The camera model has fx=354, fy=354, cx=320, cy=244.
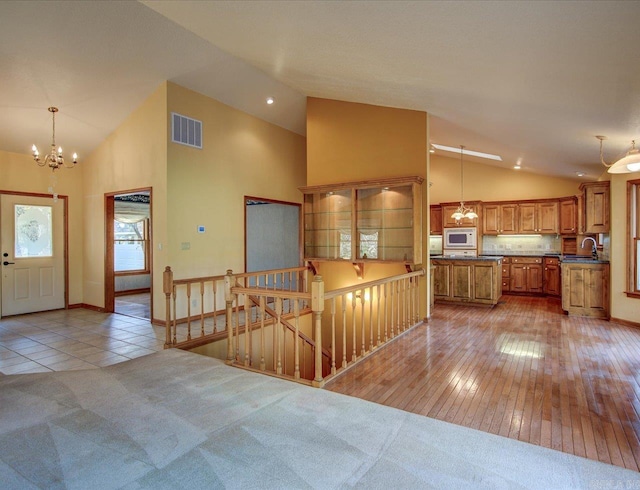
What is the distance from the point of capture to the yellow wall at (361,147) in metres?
5.72

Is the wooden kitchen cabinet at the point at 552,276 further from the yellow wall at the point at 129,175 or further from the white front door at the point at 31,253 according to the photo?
the white front door at the point at 31,253

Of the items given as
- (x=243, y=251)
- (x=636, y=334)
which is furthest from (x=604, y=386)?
(x=243, y=251)

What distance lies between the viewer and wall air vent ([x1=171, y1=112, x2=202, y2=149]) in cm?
559

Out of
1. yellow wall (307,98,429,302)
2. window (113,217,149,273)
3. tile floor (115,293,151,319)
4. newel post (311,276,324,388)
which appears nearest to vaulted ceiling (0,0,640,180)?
yellow wall (307,98,429,302)

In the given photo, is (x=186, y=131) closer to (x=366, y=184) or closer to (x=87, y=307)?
(x=366, y=184)

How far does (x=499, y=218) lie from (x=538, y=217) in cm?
85

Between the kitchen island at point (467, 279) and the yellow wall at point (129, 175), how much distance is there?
523 centimetres

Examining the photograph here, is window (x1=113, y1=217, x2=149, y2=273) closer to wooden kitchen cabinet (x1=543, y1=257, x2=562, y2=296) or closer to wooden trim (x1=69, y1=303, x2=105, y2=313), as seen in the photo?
wooden trim (x1=69, y1=303, x2=105, y2=313)

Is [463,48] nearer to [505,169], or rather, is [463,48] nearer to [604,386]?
[604,386]

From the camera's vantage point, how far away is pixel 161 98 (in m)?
5.52

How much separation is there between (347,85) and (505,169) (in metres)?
5.92

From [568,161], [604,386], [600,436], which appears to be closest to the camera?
[600,436]

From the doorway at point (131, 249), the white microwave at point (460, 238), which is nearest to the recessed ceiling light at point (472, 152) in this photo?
the white microwave at point (460, 238)

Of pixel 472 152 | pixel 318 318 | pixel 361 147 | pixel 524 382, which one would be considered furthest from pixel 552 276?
pixel 318 318
